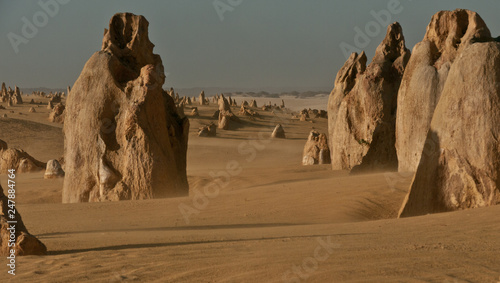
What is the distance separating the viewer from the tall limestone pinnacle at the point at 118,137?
Result: 11.4m

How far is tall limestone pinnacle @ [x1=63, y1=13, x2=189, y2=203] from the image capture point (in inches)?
451

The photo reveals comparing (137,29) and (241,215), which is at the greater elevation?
(137,29)

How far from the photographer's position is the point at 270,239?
22.2 ft

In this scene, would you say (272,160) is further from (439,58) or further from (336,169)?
(439,58)

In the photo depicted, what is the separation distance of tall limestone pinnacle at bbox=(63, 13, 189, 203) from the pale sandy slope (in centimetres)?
93

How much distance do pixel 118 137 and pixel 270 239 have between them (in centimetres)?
569

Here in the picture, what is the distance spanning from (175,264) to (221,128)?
30.7 meters

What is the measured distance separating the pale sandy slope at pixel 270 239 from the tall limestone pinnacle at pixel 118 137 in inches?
36.7

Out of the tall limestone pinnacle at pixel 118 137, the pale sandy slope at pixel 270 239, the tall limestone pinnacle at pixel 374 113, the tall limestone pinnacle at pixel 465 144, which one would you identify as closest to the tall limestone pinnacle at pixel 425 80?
the pale sandy slope at pixel 270 239

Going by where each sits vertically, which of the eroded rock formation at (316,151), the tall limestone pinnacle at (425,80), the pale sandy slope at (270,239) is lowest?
the pale sandy slope at (270,239)

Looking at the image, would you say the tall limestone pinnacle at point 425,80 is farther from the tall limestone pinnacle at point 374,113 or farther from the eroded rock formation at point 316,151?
the eroded rock formation at point 316,151

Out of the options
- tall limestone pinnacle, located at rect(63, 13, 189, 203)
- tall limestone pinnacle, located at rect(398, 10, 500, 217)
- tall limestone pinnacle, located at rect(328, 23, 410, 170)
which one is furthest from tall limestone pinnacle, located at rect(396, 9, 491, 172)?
tall limestone pinnacle, located at rect(63, 13, 189, 203)


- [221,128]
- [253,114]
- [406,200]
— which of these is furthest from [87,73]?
[253,114]

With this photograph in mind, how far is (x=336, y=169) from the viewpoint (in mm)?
17672
